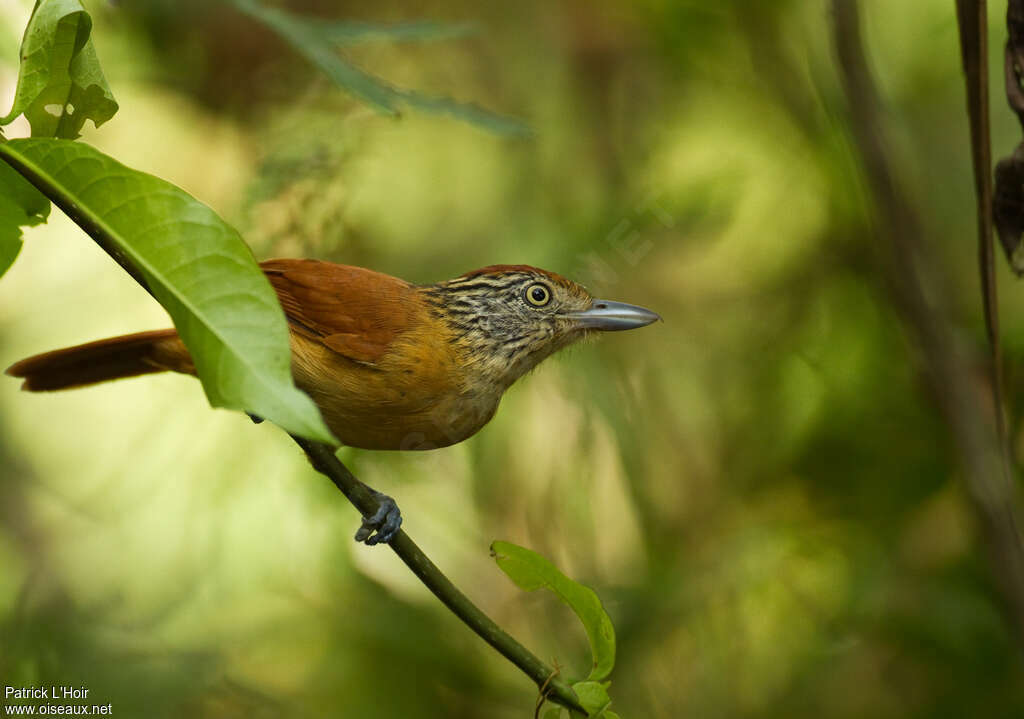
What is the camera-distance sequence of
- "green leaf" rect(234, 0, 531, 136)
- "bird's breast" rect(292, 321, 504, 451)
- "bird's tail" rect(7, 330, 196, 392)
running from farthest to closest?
"green leaf" rect(234, 0, 531, 136) < "bird's tail" rect(7, 330, 196, 392) < "bird's breast" rect(292, 321, 504, 451)

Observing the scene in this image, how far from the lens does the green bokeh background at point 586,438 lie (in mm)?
3377

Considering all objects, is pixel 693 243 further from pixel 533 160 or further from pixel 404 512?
pixel 404 512

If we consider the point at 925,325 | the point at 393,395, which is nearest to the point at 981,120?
the point at 925,325

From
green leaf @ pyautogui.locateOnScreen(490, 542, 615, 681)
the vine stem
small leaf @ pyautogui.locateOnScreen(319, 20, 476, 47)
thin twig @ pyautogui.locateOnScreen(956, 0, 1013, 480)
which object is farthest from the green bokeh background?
green leaf @ pyautogui.locateOnScreen(490, 542, 615, 681)

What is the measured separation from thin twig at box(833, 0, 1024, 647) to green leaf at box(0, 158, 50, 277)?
177 centimetres

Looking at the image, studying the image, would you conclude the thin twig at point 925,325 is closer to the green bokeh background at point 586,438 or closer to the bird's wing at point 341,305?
the green bokeh background at point 586,438

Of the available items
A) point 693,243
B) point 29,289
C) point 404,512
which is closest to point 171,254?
point 404,512

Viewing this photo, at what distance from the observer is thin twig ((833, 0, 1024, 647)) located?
239cm

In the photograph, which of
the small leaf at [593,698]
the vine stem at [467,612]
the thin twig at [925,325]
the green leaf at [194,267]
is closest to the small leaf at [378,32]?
the thin twig at [925,325]

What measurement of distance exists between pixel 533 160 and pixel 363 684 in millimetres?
2156

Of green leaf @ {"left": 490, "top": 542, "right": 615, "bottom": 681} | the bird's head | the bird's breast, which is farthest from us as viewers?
the bird's head

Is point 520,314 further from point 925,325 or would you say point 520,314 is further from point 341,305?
point 925,325

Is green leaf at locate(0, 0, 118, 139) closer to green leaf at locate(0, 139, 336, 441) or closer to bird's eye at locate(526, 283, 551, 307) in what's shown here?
green leaf at locate(0, 139, 336, 441)

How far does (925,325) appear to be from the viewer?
253cm
